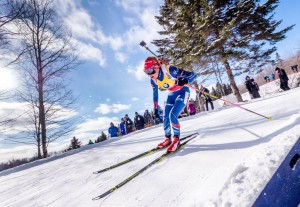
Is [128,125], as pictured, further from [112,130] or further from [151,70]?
Result: [151,70]

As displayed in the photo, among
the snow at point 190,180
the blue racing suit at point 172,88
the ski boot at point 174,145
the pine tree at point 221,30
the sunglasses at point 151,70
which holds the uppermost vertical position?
the pine tree at point 221,30

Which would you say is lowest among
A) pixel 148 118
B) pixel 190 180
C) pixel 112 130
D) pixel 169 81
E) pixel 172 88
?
pixel 190 180

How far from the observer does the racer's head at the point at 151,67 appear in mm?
4410

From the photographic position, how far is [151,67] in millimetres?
4410

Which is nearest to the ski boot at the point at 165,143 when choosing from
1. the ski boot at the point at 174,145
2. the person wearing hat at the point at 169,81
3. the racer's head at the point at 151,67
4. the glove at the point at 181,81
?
the person wearing hat at the point at 169,81

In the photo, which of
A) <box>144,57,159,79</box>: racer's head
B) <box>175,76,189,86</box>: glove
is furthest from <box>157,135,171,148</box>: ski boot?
<box>144,57,159,79</box>: racer's head

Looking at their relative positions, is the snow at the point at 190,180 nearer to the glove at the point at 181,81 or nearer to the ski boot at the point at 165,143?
the ski boot at the point at 165,143

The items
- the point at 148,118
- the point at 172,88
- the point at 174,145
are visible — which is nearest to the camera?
the point at 174,145

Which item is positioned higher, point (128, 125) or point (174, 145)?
point (128, 125)

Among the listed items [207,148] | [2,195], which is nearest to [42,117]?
[2,195]

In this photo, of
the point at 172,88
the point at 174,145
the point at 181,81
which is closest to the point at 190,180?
the point at 174,145

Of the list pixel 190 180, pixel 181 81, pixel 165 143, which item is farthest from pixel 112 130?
pixel 190 180

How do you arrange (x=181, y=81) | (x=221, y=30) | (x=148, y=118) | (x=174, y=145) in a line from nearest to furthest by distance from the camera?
(x=174, y=145) → (x=181, y=81) → (x=221, y=30) → (x=148, y=118)

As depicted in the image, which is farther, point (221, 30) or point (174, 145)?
point (221, 30)
